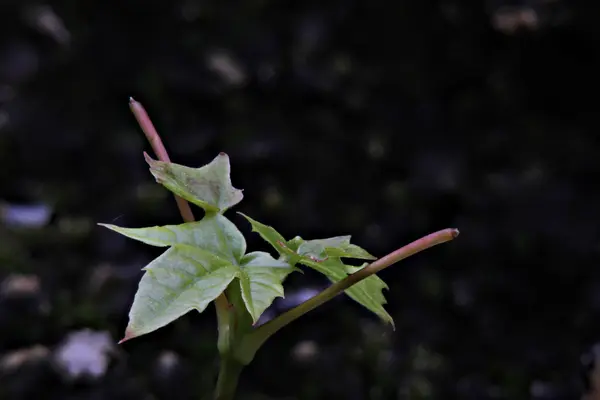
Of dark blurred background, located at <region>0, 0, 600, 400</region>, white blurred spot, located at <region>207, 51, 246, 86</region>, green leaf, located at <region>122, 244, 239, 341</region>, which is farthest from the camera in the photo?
white blurred spot, located at <region>207, 51, 246, 86</region>

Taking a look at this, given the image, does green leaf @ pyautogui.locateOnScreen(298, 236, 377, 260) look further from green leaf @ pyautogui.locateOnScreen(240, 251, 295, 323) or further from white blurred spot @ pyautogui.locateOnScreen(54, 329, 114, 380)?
white blurred spot @ pyautogui.locateOnScreen(54, 329, 114, 380)

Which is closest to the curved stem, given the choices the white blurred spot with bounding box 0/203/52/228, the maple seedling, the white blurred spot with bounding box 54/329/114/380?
the maple seedling

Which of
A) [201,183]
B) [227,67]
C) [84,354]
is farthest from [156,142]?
[227,67]

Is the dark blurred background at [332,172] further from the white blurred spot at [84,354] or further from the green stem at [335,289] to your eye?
the green stem at [335,289]

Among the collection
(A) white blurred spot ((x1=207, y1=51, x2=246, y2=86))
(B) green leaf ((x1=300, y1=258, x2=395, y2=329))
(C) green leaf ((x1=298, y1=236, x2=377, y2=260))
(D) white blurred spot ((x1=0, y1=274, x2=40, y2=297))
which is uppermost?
(C) green leaf ((x1=298, y1=236, x2=377, y2=260))

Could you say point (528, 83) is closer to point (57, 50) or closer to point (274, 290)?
point (57, 50)

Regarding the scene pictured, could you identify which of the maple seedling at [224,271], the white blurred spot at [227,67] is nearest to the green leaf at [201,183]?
the maple seedling at [224,271]

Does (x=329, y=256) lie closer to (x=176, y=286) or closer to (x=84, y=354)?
(x=176, y=286)

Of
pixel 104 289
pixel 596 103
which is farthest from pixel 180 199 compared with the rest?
pixel 596 103
